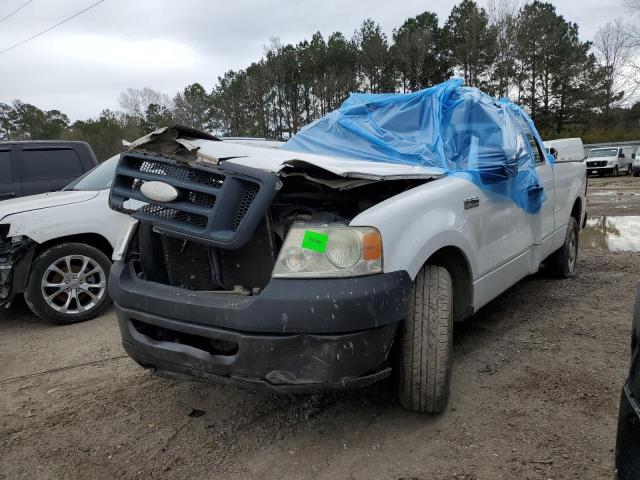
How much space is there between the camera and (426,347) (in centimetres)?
236

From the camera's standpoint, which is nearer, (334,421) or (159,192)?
(159,192)

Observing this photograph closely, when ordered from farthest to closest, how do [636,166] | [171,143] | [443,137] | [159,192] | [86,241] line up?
[636,166], [86,241], [443,137], [171,143], [159,192]

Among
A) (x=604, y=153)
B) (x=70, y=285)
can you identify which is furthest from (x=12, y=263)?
(x=604, y=153)

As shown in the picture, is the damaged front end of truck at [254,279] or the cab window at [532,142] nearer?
the damaged front end of truck at [254,279]

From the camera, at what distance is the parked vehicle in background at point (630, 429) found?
4.03ft

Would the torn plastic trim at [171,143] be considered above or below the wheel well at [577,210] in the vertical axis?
above

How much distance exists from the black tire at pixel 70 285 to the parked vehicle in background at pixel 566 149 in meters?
4.48

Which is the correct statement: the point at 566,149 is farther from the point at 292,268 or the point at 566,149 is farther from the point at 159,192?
the point at 159,192

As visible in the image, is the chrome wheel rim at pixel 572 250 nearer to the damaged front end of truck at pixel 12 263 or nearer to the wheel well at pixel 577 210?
the wheel well at pixel 577 210

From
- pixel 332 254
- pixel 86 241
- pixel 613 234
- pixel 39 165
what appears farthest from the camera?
pixel 613 234

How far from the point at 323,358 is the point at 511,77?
45.1m

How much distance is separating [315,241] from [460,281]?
117 cm

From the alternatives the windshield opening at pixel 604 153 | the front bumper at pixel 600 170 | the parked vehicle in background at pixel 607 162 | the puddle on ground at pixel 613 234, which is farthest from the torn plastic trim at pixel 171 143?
the windshield opening at pixel 604 153

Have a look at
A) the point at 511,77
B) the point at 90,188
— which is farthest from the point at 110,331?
the point at 511,77
